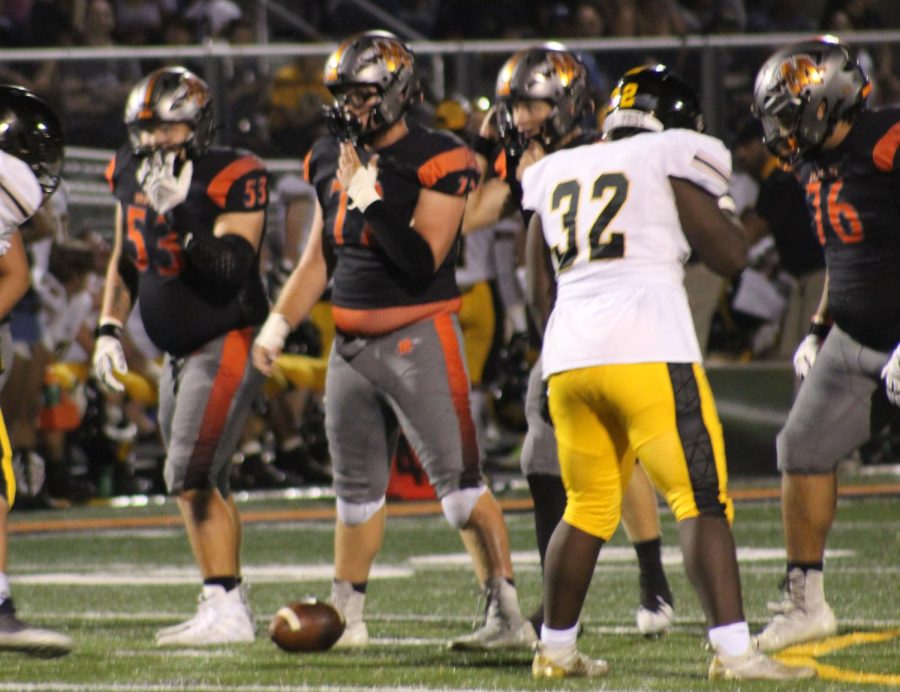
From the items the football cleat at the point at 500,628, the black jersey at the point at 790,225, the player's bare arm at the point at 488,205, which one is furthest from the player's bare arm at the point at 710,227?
the black jersey at the point at 790,225

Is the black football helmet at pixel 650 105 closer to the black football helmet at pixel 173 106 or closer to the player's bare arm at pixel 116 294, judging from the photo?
the black football helmet at pixel 173 106

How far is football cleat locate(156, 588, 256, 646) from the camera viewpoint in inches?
213

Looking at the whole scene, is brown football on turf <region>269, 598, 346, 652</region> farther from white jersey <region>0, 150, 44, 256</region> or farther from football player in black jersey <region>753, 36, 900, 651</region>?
white jersey <region>0, 150, 44, 256</region>

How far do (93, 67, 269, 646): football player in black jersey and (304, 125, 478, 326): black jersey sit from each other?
16.1 inches

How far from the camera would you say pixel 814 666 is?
4707 millimetres

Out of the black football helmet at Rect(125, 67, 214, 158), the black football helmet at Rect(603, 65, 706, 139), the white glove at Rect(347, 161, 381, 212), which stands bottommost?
the white glove at Rect(347, 161, 381, 212)

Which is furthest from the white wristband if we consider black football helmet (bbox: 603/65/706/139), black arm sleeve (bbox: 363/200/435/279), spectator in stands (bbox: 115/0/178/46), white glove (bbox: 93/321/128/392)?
spectator in stands (bbox: 115/0/178/46)

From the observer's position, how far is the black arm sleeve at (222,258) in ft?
18.1

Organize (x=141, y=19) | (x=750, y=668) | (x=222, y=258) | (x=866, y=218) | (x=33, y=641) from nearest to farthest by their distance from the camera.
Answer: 1. (x=750, y=668)
2. (x=33, y=641)
3. (x=866, y=218)
4. (x=222, y=258)
5. (x=141, y=19)

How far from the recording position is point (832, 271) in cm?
541

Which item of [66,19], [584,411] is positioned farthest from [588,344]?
[66,19]

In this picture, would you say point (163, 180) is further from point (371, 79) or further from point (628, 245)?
point (628, 245)

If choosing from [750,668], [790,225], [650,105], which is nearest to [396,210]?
[650,105]

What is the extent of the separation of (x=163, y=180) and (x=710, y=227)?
1930mm
